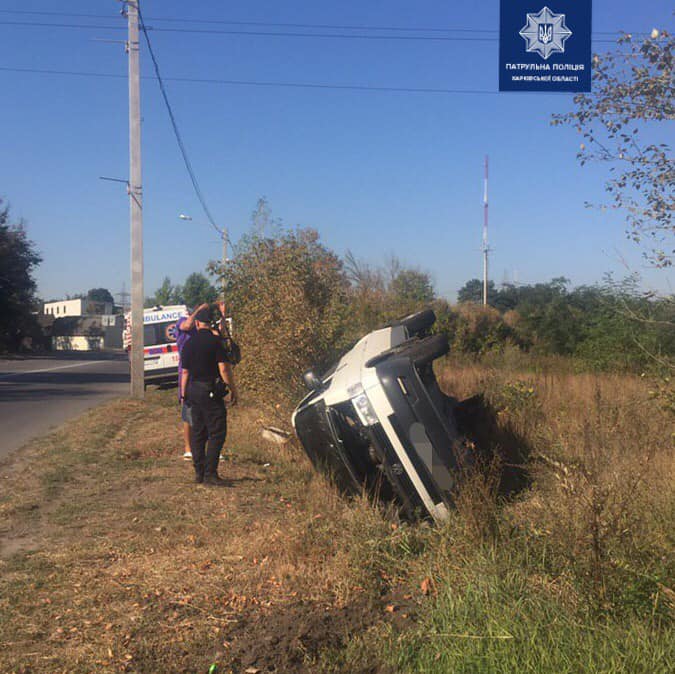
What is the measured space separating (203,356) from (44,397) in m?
11.7

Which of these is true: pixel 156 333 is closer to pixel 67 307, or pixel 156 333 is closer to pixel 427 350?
pixel 427 350

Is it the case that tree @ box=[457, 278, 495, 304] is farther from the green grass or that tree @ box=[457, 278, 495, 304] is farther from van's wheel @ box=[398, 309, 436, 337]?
the green grass

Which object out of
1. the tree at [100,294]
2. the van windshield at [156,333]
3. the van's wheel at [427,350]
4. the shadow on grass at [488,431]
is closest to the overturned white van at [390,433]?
the van's wheel at [427,350]

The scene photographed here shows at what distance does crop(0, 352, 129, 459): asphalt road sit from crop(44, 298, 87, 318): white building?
271 ft

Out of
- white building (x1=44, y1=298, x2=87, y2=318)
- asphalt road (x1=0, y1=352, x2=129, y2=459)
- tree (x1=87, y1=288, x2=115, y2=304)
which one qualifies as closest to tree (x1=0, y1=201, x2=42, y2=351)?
asphalt road (x1=0, y1=352, x2=129, y2=459)

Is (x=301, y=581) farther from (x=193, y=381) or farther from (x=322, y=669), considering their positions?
(x=193, y=381)

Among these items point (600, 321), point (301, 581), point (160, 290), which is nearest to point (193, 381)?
point (301, 581)

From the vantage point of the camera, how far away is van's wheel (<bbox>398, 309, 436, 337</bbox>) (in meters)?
7.86

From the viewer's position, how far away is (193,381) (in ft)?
22.6

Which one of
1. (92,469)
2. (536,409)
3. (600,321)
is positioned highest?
(600,321)

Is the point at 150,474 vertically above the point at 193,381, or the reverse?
the point at 193,381

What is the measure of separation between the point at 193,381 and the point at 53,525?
183cm

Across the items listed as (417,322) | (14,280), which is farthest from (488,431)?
(14,280)

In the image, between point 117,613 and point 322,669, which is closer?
point 322,669
